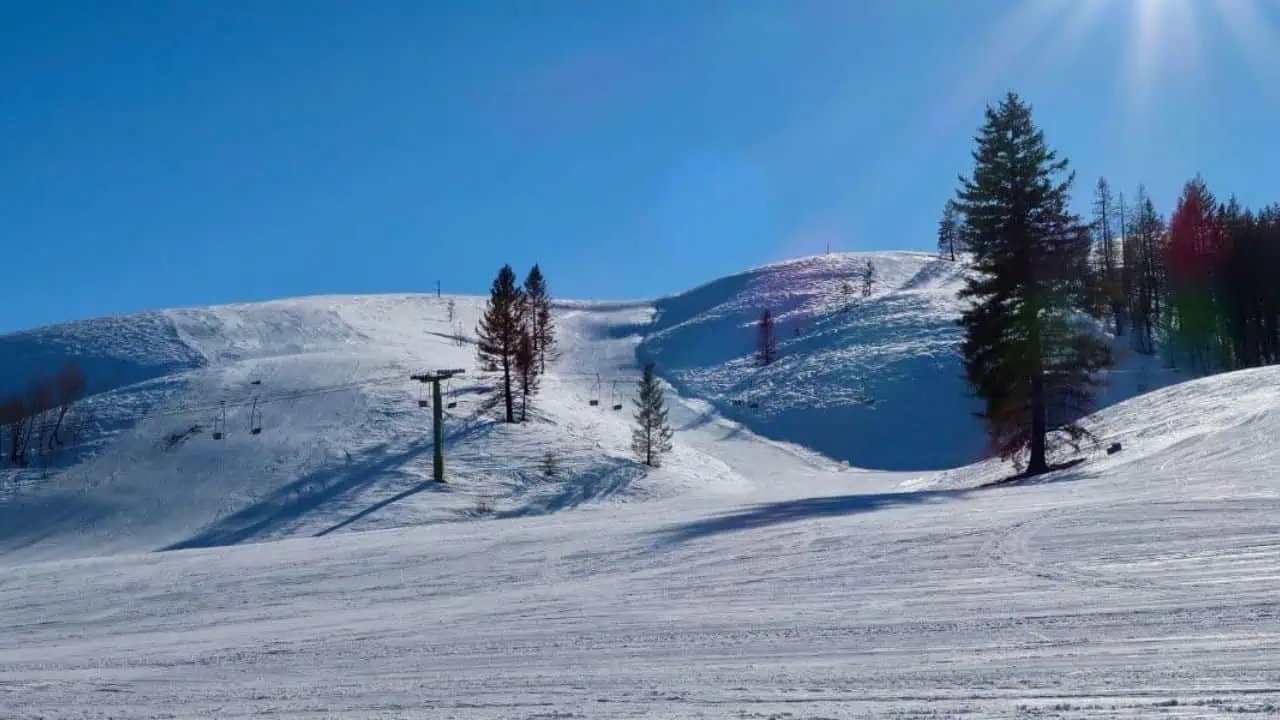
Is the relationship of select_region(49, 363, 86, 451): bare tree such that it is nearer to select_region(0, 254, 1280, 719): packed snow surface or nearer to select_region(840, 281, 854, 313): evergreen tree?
select_region(0, 254, 1280, 719): packed snow surface

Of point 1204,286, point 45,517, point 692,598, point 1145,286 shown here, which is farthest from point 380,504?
point 1145,286

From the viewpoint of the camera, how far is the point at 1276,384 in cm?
2820

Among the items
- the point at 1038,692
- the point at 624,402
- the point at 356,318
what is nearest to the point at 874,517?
the point at 1038,692

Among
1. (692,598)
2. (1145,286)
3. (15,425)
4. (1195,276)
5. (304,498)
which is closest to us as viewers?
(692,598)

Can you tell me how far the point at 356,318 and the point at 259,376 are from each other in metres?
44.4

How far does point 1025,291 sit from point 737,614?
748 inches

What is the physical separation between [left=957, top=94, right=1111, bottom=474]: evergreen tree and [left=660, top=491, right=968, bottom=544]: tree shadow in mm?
5353

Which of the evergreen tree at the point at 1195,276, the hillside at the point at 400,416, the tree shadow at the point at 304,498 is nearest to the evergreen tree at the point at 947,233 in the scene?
the hillside at the point at 400,416

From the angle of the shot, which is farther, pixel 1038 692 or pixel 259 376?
pixel 259 376

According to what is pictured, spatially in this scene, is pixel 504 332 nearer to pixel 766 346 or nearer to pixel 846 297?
pixel 766 346

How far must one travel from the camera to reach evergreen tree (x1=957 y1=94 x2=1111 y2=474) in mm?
26438

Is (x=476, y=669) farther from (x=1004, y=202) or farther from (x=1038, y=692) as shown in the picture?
(x=1004, y=202)

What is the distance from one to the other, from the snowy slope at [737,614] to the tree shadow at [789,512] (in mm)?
111

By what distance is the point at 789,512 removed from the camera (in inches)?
795
